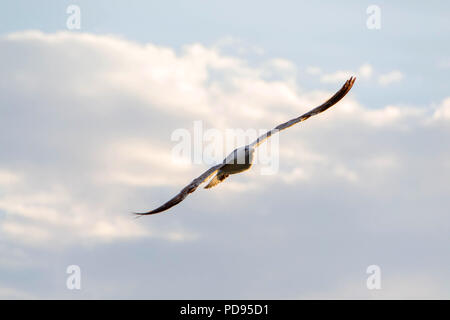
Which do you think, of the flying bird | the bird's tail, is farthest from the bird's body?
the bird's tail

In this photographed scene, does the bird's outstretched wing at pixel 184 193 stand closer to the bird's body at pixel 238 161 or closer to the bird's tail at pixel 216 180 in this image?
the bird's body at pixel 238 161

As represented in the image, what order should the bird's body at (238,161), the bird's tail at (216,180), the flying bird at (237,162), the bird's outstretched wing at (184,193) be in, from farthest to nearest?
the bird's tail at (216,180) → the bird's body at (238,161) → the flying bird at (237,162) → the bird's outstretched wing at (184,193)

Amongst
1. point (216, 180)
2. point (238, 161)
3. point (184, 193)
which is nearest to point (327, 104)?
point (238, 161)

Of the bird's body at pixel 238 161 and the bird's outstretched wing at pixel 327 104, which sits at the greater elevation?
the bird's outstretched wing at pixel 327 104

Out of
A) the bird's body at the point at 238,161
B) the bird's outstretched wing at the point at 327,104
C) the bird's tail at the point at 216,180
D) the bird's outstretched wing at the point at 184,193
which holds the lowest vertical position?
the bird's outstretched wing at the point at 184,193

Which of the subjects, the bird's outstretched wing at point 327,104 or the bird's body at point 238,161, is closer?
the bird's body at point 238,161

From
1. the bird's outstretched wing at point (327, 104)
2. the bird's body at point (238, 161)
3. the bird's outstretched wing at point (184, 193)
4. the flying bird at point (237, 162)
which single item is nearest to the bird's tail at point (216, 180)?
the flying bird at point (237, 162)

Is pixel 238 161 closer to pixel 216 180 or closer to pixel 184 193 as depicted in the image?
pixel 216 180

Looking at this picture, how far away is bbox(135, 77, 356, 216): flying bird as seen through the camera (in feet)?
68.7

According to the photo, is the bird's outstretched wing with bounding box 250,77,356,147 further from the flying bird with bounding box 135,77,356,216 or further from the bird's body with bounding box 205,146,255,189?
the bird's body with bounding box 205,146,255,189

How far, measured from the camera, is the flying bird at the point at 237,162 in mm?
20938
